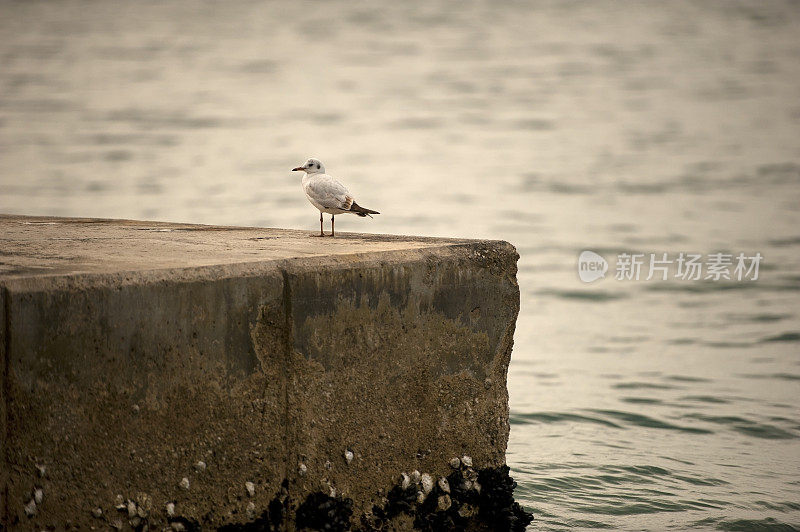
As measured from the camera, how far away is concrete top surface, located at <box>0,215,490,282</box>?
416cm

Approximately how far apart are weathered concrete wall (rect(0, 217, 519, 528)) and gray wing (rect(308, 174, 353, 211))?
1.75 ft

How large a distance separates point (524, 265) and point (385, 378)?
10659mm

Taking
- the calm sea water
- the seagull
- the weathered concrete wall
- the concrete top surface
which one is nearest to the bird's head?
the seagull

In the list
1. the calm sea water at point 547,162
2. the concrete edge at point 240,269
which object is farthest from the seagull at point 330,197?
the calm sea water at point 547,162

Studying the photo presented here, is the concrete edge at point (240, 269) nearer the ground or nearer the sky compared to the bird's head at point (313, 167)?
nearer the ground

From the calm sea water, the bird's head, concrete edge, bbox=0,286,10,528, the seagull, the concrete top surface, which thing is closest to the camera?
concrete edge, bbox=0,286,10,528

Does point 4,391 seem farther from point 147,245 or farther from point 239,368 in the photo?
point 147,245

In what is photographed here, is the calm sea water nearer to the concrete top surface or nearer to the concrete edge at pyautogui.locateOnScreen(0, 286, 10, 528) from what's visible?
the concrete top surface

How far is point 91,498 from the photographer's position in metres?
3.84

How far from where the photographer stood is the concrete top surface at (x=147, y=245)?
416 cm

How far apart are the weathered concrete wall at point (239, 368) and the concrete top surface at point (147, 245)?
0.8 inches

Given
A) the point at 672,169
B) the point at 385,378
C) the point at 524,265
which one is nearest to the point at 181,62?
the point at 672,169

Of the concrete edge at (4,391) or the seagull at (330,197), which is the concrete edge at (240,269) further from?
the seagull at (330,197)

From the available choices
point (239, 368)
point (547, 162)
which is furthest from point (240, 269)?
point (547, 162)
